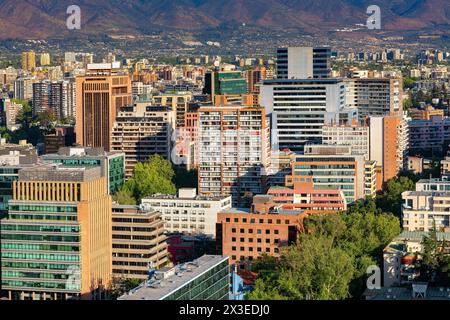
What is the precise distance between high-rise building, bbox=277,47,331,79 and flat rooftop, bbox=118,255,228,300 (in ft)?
60.8

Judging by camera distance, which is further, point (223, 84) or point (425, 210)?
point (223, 84)

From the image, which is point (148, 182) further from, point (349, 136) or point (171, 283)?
point (171, 283)

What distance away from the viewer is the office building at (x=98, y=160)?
21.7m

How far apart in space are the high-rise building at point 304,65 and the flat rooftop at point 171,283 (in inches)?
730

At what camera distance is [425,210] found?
59.7 feet

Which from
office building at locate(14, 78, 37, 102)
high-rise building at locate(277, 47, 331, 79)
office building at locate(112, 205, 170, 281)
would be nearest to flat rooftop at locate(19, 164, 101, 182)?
office building at locate(112, 205, 170, 281)

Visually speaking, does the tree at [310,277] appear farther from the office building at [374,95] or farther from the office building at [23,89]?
the office building at [23,89]

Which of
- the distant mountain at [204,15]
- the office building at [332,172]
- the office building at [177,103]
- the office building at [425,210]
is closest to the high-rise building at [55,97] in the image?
the distant mountain at [204,15]

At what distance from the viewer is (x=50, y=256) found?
13.2m

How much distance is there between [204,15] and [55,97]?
7.64 meters

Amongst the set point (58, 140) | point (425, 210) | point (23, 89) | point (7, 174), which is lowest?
point (425, 210)

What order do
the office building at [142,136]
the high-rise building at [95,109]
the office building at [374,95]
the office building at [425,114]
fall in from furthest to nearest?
the office building at [425,114], the office building at [374,95], the high-rise building at [95,109], the office building at [142,136]

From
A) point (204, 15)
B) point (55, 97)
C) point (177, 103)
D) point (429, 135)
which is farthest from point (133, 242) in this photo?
point (204, 15)
